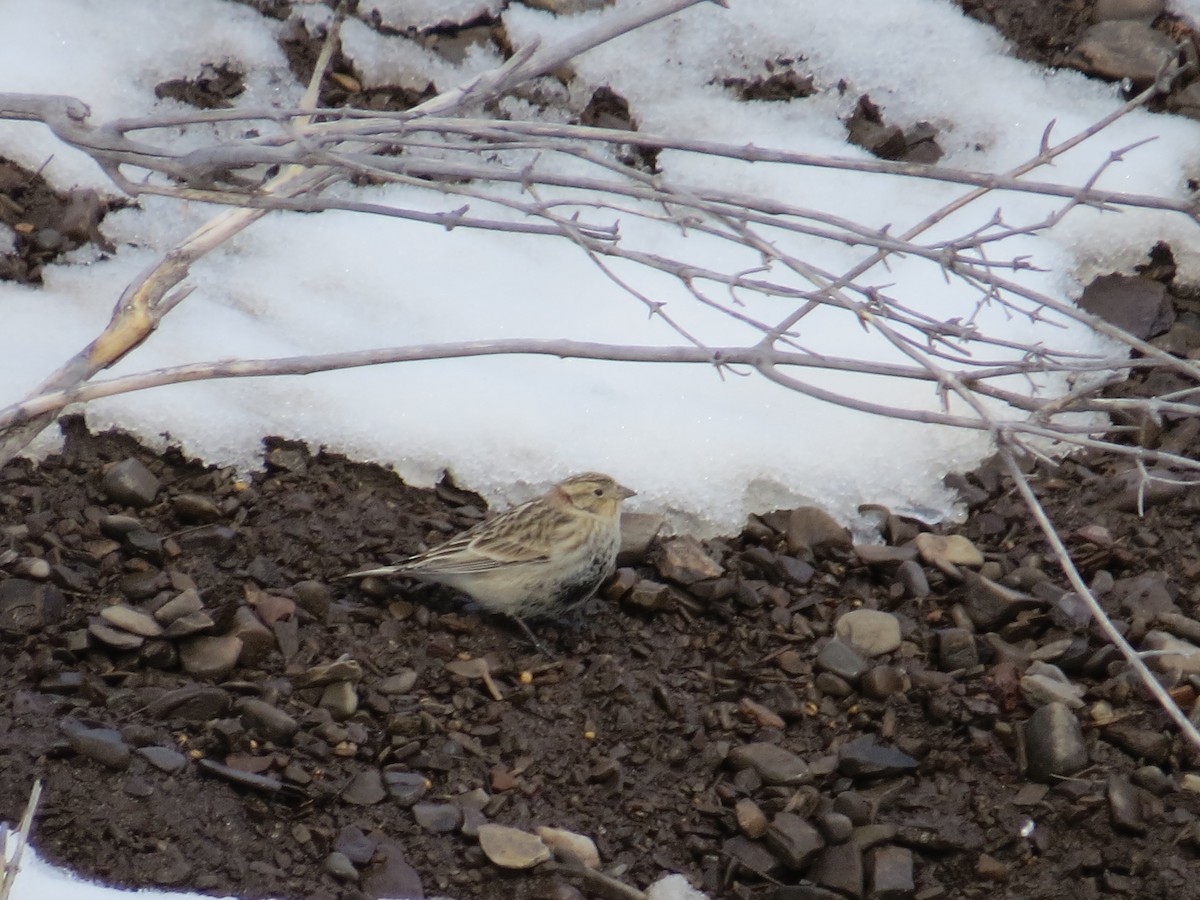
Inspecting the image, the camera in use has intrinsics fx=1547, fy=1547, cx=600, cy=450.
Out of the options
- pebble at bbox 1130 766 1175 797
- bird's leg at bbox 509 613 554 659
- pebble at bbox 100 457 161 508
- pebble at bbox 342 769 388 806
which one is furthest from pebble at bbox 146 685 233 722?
pebble at bbox 1130 766 1175 797

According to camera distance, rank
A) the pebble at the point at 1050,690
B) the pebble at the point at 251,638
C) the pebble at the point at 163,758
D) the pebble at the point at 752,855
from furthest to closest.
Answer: the pebble at the point at 1050,690 → the pebble at the point at 251,638 → the pebble at the point at 752,855 → the pebble at the point at 163,758

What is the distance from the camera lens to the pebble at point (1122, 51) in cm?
687

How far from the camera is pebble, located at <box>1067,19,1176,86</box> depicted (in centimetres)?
687

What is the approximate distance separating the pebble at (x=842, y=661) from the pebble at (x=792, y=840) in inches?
25.6

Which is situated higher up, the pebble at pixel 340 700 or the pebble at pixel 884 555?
the pebble at pixel 884 555

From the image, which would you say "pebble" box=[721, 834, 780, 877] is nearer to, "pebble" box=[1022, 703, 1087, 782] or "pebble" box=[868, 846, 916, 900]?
"pebble" box=[868, 846, 916, 900]

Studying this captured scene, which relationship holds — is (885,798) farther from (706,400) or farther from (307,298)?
(307,298)

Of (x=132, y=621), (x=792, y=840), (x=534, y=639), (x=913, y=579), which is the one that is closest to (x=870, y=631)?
(x=913, y=579)

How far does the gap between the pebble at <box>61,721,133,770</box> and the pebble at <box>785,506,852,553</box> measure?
2.38 meters

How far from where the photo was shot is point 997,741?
15.3ft

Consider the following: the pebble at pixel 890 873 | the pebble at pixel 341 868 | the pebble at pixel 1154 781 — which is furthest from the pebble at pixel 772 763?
the pebble at pixel 341 868

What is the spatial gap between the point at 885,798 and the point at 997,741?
1.44ft

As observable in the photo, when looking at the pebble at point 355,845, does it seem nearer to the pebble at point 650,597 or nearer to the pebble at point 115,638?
the pebble at point 115,638

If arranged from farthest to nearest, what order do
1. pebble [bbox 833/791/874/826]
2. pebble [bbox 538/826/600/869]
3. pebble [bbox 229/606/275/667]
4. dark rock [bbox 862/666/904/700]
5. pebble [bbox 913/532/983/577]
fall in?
1. pebble [bbox 913/532/983/577]
2. dark rock [bbox 862/666/904/700]
3. pebble [bbox 229/606/275/667]
4. pebble [bbox 833/791/874/826]
5. pebble [bbox 538/826/600/869]
